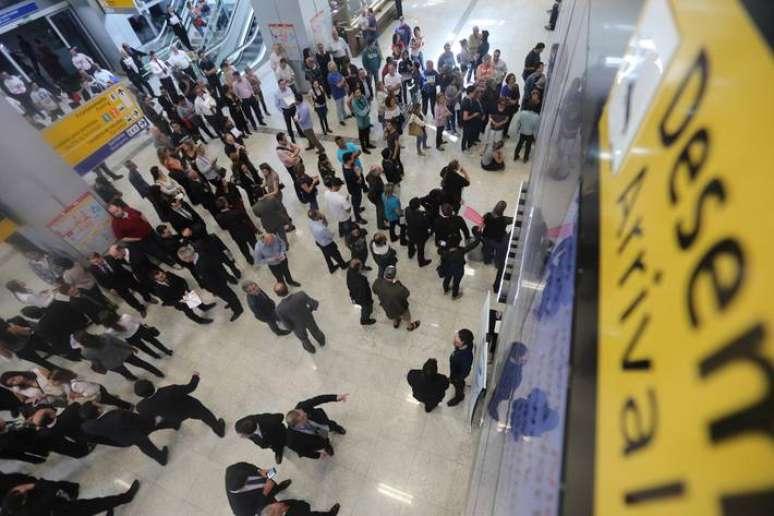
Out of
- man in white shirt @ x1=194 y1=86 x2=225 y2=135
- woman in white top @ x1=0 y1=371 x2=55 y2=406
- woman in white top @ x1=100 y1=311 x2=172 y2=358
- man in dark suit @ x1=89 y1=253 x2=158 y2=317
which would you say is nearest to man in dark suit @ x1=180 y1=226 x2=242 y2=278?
man in dark suit @ x1=89 y1=253 x2=158 y2=317

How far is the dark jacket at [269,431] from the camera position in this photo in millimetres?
3838

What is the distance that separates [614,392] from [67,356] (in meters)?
7.33

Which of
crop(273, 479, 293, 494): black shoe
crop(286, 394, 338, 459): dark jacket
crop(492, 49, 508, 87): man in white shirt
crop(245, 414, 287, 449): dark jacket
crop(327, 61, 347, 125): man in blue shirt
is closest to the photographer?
crop(245, 414, 287, 449): dark jacket

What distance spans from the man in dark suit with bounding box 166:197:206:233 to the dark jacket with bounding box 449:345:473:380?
15.4 ft

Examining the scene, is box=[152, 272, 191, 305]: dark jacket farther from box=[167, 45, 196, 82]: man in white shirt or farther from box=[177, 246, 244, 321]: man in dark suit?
box=[167, 45, 196, 82]: man in white shirt

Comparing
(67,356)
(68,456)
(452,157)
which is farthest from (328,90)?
(68,456)

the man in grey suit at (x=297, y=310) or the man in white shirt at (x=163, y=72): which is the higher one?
the man in white shirt at (x=163, y=72)

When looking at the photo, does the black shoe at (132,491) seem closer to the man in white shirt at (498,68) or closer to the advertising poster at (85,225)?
the advertising poster at (85,225)

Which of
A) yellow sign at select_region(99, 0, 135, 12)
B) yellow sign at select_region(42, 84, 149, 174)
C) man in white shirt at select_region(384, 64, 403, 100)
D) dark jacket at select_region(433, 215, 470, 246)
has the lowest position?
dark jacket at select_region(433, 215, 470, 246)

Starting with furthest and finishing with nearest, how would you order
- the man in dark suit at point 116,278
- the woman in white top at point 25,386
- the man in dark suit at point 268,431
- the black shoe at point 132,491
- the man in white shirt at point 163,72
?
the man in white shirt at point 163,72 < the man in dark suit at point 116,278 < the woman in white top at point 25,386 < the black shoe at point 132,491 < the man in dark suit at point 268,431

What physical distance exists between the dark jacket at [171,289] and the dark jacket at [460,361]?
4.12 m

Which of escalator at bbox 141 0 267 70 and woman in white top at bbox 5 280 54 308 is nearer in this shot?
woman in white top at bbox 5 280 54 308

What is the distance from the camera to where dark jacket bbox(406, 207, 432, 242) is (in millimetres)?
5512

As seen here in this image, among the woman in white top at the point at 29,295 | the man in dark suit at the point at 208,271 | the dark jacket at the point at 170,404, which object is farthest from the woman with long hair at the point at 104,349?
the woman in white top at the point at 29,295
